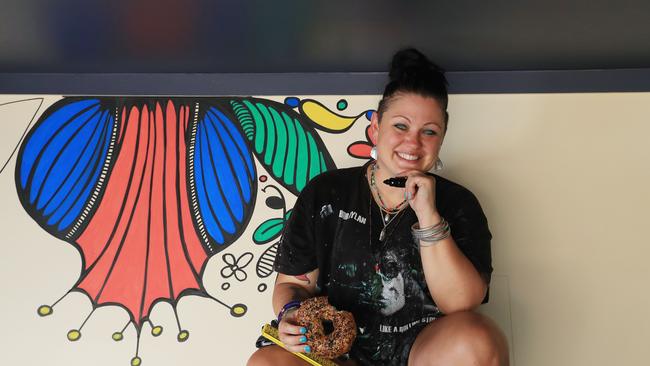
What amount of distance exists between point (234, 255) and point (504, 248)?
75cm

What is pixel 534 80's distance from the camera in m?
1.84

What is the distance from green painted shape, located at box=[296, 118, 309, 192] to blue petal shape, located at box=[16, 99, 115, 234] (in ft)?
1.86

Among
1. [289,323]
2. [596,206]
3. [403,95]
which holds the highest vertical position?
[403,95]

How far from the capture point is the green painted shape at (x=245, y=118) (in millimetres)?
1869

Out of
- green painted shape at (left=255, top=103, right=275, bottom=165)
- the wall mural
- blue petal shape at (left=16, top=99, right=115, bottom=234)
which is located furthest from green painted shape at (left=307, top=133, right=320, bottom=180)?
blue petal shape at (left=16, top=99, right=115, bottom=234)

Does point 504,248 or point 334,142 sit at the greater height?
point 334,142

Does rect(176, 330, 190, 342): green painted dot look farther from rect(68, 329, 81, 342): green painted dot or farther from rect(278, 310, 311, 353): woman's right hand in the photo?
rect(278, 310, 311, 353): woman's right hand

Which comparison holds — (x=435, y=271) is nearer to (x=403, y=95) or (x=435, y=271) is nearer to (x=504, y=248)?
(x=403, y=95)

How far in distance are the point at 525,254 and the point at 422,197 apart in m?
0.56

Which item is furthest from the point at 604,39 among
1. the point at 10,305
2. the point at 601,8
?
the point at 10,305

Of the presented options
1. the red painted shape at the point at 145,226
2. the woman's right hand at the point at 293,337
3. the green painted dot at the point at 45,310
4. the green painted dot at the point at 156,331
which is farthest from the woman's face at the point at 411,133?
the green painted dot at the point at 45,310

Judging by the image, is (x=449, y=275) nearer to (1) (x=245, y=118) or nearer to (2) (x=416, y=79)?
(2) (x=416, y=79)

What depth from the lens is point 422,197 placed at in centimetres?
134

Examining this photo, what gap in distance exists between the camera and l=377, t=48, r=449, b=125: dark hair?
144 centimetres
